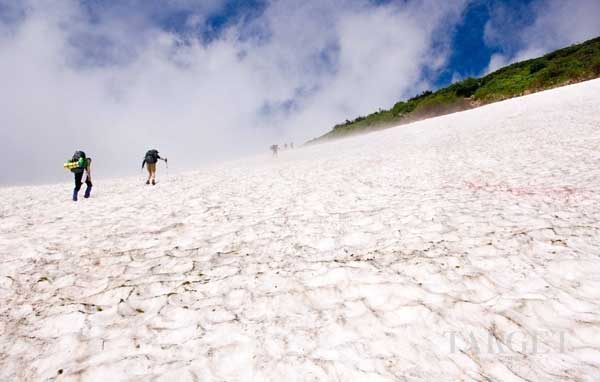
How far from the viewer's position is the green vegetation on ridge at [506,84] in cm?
3993

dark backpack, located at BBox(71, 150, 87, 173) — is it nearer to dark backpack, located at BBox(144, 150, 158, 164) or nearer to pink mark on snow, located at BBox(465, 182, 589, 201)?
dark backpack, located at BBox(144, 150, 158, 164)

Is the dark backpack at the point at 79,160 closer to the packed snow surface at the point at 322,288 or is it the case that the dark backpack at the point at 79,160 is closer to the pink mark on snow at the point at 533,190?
the packed snow surface at the point at 322,288

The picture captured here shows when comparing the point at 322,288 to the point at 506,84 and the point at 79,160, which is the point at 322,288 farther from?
the point at 506,84

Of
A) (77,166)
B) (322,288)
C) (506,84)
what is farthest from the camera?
(506,84)

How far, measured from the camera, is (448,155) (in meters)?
16.8

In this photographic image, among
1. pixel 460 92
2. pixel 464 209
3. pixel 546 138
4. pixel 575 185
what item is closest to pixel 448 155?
pixel 546 138

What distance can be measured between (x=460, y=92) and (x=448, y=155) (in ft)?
143

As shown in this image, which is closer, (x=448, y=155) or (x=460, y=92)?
(x=448, y=155)

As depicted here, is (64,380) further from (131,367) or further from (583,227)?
(583,227)

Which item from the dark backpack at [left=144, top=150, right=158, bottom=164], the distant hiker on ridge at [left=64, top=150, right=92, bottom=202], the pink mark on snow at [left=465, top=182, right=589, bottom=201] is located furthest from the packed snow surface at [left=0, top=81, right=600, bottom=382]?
the dark backpack at [left=144, top=150, right=158, bottom=164]

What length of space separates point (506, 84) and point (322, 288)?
54.3 meters

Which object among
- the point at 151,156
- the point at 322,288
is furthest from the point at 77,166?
the point at 322,288

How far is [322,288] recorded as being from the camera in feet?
16.9

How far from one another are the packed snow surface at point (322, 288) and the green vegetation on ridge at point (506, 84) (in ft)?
127
